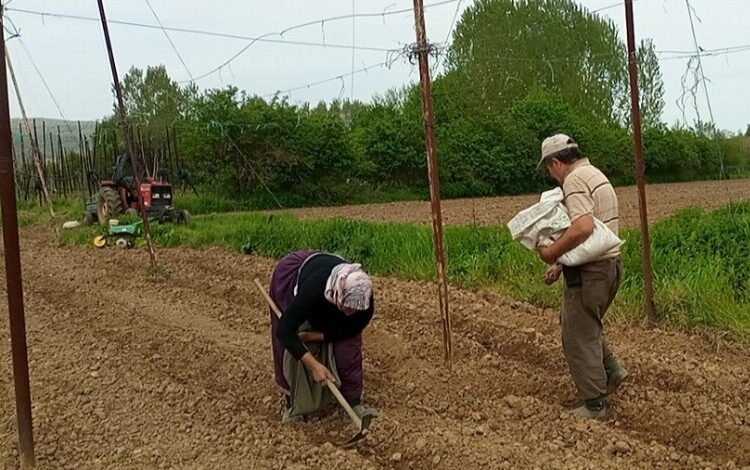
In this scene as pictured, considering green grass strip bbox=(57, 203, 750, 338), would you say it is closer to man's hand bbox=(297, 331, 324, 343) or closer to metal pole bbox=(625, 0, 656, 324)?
metal pole bbox=(625, 0, 656, 324)

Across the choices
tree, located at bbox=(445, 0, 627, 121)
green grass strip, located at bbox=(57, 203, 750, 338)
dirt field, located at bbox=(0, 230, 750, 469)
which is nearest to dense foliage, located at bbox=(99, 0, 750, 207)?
tree, located at bbox=(445, 0, 627, 121)

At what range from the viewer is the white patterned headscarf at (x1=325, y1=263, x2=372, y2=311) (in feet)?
10.2

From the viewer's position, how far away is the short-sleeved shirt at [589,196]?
129 inches

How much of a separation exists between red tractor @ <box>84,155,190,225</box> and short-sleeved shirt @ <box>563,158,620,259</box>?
10266mm

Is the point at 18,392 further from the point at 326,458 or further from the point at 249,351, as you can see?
the point at 249,351

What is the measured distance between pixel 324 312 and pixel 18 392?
1314 mm

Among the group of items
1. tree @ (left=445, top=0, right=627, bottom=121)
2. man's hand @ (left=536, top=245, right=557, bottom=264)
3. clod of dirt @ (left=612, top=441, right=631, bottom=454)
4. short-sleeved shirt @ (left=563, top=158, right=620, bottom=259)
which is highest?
tree @ (left=445, top=0, right=627, bottom=121)

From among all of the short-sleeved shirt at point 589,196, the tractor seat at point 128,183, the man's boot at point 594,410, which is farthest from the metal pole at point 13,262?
the tractor seat at point 128,183

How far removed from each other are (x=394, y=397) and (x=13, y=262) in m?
2.02

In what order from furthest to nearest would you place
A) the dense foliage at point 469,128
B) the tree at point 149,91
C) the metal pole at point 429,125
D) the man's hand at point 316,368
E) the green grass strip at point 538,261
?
1. the tree at point 149,91
2. the dense foliage at point 469,128
3. the green grass strip at point 538,261
4. the metal pole at point 429,125
5. the man's hand at point 316,368

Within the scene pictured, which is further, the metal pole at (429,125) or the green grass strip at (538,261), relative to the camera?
the green grass strip at (538,261)

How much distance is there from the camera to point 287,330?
10.6ft

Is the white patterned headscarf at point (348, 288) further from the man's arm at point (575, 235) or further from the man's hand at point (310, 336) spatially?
the man's arm at point (575, 235)

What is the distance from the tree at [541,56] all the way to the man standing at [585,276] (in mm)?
15705
